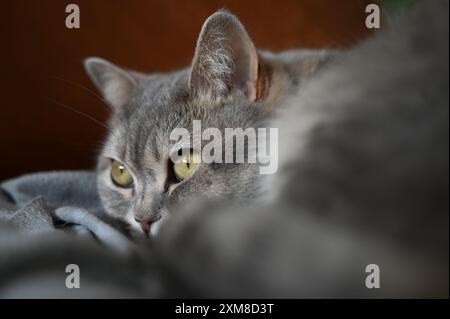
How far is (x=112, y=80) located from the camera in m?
1.39

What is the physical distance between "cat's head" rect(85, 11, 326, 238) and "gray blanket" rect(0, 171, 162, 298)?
0.53ft

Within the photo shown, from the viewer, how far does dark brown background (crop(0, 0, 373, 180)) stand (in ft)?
4.91

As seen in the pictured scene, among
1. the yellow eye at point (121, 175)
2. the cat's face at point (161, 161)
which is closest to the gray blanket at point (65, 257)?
the cat's face at point (161, 161)

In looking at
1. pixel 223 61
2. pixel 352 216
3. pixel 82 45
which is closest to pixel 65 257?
pixel 352 216

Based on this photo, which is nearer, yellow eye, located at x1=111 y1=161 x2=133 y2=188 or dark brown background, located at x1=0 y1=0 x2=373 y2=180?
yellow eye, located at x1=111 y1=161 x2=133 y2=188

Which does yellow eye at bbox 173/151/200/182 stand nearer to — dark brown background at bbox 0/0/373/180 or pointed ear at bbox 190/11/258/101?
pointed ear at bbox 190/11/258/101

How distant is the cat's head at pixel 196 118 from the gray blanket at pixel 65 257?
16 cm

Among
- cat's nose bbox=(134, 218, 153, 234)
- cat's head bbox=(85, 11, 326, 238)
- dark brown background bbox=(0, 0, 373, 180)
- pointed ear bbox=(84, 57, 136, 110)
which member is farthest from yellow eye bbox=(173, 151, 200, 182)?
dark brown background bbox=(0, 0, 373, 180)

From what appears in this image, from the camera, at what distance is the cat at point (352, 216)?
59cm

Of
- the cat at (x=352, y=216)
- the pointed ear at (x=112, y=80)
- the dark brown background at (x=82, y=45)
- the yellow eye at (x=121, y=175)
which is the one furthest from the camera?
the dark brown background at (x=82, y=45)

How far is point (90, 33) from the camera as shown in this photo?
1.63m

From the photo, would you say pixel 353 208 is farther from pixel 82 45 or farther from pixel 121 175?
pixel 82 45

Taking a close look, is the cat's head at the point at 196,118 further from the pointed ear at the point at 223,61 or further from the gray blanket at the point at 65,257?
the gray blanket at the point at 65,257
